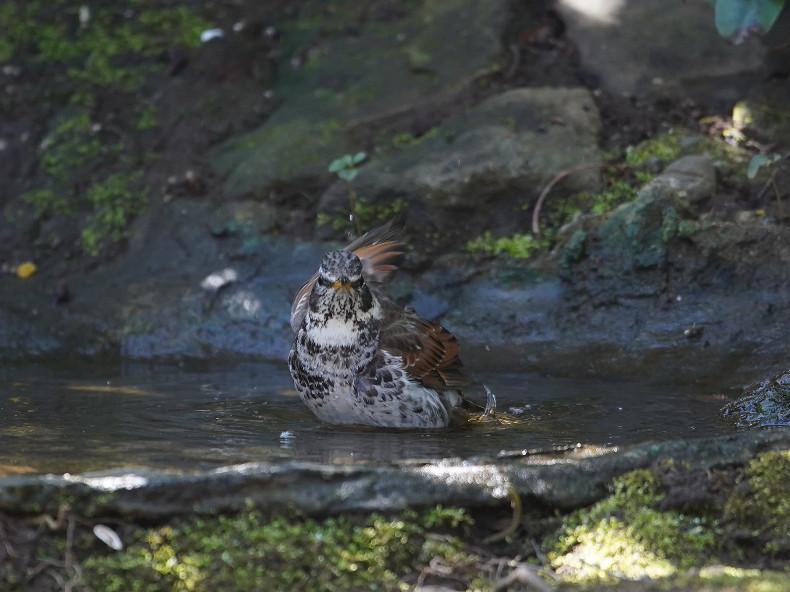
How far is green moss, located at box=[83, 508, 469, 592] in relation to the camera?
157 inches

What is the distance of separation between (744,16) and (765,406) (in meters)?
2.91

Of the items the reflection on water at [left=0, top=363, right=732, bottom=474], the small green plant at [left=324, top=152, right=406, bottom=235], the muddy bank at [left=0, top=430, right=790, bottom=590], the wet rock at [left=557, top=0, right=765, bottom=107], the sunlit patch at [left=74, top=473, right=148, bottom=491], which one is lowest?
the reflection on water at [left=0, top=363, right=732, bottom=474]

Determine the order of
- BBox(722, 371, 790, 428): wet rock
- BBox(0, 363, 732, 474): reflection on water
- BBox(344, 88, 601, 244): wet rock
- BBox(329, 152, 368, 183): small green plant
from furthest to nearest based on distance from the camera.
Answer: BBox(344, 88, 601, 244): wet rock < BBox(329, 152, 368, 183): small green plant < BBox(722, 371, 790, 428): wet rock < BBox(0, 363, 732, 474): reflection on water

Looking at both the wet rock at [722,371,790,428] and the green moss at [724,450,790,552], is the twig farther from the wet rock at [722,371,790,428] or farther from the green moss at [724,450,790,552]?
the green moss at [724,450,790,552]

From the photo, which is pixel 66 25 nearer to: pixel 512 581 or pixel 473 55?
pixel 473 55

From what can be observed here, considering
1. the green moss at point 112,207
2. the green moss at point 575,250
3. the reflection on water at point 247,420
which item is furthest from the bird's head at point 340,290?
the green moss at point 112,207

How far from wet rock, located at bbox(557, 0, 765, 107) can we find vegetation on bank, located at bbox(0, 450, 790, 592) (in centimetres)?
584

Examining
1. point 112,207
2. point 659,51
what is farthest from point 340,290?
point 659,51

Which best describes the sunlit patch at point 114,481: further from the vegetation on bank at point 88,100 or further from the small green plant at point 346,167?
the vegetation on bank at point 88,100

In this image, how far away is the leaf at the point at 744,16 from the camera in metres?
7.72

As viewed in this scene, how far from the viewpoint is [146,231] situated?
954cm

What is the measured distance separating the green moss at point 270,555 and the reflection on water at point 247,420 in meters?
0.64

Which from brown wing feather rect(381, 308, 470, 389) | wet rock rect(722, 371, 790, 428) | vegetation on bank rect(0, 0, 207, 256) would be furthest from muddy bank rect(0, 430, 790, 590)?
vegetation on bank rect(0, 0, 207, 256)

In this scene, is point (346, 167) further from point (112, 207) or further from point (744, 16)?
point (744, 16)
